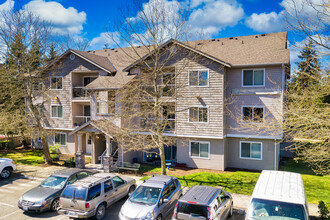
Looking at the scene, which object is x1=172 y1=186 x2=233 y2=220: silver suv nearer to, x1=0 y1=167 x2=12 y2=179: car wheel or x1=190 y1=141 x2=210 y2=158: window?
x1=190 y1=141 x2=210 y2=158: window

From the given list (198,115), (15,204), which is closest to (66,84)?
(198,115)

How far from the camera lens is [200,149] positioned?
20812 mm

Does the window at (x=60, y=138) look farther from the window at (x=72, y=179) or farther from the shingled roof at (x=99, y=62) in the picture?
the window at (x=72, y=179)

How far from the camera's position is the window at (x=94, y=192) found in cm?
1121

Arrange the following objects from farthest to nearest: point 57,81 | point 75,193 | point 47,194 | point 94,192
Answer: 1. point 57,81
2. point 47,194
3. point 94,192
4. point 75,193

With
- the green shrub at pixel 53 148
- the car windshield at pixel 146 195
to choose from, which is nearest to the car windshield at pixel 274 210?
the car windshield at pixel 146 195

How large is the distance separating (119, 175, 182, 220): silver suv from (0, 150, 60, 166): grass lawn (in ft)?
48.6

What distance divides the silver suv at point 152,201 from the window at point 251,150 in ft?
33.0

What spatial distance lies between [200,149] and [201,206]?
1160 centimetres

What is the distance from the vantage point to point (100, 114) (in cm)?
2267

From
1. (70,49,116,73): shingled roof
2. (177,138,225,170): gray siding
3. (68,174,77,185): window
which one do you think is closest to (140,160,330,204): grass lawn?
(177,138,225,170): gray siding

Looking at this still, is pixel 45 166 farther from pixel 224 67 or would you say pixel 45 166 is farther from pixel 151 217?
pixel 224 67

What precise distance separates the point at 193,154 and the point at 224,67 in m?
7.68

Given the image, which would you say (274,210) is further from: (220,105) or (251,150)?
(251,150)
